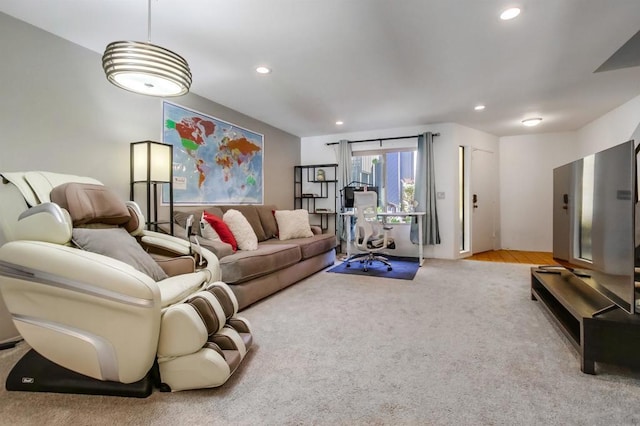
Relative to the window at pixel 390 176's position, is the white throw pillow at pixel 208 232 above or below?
below

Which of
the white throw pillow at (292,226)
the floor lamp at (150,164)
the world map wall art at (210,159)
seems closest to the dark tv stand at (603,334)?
the white throw pillow at (292,226)

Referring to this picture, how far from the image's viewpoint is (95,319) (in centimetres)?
139

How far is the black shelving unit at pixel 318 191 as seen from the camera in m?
5.89

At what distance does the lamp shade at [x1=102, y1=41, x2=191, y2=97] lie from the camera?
1.62 metres

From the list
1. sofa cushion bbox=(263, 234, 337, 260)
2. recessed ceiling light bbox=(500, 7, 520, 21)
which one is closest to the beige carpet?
sofa cushion bbox=(263, 234, 337, 260)

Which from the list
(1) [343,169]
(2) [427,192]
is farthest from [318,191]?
(2) [427,192]

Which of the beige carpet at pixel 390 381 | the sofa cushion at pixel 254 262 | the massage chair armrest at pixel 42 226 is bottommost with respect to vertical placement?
the beige carpet at pixel 390 381

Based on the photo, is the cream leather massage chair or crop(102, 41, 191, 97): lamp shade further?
crop(102, 41, 191, 97): lamp shade

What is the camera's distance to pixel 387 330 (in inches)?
90.0

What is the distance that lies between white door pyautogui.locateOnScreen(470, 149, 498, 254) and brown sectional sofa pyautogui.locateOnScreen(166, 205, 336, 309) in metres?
2.91

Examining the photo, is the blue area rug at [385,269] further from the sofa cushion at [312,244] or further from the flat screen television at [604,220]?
the flat screen television at [604,220]

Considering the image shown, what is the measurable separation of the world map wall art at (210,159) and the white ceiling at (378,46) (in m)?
0.38

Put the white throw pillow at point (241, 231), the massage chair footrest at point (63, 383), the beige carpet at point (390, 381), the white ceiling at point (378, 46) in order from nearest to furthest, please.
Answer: the beige carpet at point (390, 381)
the massage chair footrest at point (63, 383)
the white ceiling at point (378, 46)
the white throw pillow at point (241, 231)

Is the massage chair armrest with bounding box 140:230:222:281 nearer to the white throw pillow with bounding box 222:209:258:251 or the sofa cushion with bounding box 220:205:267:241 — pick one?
the white throw pillow with bounding box 222:209:258:251
